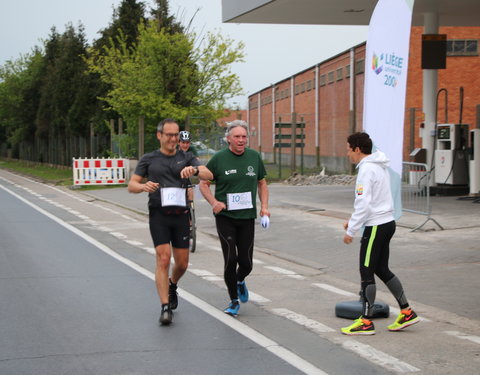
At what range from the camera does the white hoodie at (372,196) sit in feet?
24.2

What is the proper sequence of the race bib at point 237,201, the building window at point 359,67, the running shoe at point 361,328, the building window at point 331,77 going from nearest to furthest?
1. the running shoe at point 361,328
2. the race bib at point 237,201
3. the building window at point 359,67
4. the building window at point 331,77

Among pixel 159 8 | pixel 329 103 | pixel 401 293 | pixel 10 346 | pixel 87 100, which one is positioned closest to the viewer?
pixel 10 346

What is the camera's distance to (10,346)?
6840 millimetres

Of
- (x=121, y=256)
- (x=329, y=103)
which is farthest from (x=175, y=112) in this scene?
(x=121, y=256)

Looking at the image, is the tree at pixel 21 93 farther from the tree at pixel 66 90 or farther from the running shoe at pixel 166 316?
the running shoe at pixel 166 316

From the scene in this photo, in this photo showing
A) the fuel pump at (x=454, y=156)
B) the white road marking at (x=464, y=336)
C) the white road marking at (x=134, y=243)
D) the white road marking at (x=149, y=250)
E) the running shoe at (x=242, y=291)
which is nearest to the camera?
the white road marking at (x=464, y=336)

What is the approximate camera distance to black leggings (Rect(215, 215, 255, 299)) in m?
8.20

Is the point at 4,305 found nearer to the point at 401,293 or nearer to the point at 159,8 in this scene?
the point at 401,293

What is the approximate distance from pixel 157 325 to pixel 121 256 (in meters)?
5.25

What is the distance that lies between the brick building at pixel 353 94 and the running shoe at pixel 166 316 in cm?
2149

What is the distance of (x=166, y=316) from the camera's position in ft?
25.1

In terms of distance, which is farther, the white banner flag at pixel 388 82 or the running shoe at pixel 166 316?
the white banner flag at pixel 388 82

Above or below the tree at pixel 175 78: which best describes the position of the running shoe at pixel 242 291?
below

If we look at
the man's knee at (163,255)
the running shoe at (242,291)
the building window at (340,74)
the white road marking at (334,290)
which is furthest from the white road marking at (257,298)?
the building window at (340,74)
